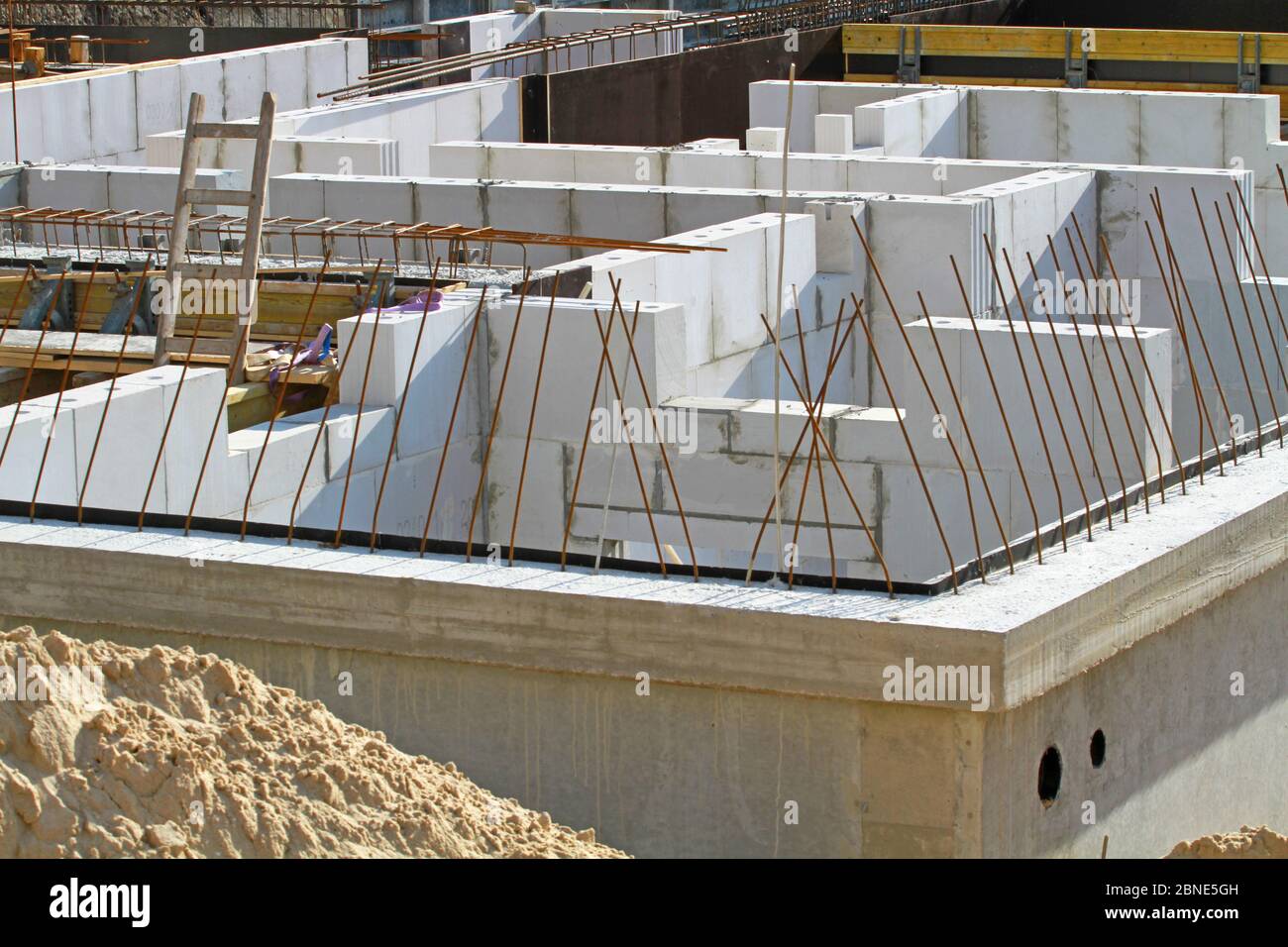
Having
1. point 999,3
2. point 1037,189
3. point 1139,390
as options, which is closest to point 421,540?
point 1139,390

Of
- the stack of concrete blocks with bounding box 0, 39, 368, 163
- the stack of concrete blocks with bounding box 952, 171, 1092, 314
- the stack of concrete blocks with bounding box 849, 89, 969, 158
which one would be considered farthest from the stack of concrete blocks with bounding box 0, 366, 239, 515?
the stack of concrete blocks with bounding box 0, 39, 368, 163

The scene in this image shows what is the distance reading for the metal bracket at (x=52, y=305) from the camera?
47.9 ft

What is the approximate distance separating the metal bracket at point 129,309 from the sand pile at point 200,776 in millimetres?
6593

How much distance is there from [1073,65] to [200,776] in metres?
23.3

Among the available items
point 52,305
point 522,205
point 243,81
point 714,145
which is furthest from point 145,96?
point 52,305

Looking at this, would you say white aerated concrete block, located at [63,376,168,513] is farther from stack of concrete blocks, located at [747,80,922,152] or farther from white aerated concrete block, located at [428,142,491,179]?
stack of concrete blocks, located at [747,80,922,152]

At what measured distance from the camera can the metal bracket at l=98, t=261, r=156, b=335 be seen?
47.2ft

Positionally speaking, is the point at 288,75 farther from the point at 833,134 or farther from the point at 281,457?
the point at 281,457

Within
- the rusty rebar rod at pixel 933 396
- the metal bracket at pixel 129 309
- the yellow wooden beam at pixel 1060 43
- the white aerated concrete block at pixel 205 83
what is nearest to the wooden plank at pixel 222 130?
the metal bracket at pixel 129 309

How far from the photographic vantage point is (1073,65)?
2869 cm

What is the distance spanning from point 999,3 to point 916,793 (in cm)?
3084

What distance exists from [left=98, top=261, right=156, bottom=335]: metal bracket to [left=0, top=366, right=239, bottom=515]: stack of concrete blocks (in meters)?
2.88

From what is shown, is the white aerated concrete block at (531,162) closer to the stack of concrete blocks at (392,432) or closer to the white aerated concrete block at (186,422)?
the stack of concrete blocks at (392,432)
